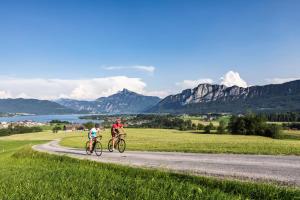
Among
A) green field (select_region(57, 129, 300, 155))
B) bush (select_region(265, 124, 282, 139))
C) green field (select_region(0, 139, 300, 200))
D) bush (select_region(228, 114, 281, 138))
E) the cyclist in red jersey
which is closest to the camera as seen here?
green field (select_region(0, 139, 300, 200))

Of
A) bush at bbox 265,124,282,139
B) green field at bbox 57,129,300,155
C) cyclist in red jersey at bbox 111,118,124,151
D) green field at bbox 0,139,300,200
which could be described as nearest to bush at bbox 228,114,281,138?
bush at bbox 265,124,282,139

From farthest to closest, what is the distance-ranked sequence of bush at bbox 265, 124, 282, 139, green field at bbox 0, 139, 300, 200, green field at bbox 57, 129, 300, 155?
bush at bbox 265, 124, 282, 139 < green field at bbox 57, 129, 300, 155 < green field at bbox 0, 139, 300, 200

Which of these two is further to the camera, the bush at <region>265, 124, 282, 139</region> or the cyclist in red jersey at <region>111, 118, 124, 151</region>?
the bush at <region>265, 124, 282, 139</region>

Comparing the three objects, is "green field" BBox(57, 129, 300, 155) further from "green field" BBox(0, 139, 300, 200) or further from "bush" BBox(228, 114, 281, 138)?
"bush" BBox(228, 114, 281, 138)

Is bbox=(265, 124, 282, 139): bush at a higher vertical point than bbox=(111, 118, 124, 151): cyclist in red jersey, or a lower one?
lower

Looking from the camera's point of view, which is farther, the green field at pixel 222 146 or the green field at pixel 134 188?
the green field at pixel 222 146

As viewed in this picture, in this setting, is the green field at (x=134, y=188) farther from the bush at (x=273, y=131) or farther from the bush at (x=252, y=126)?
the bush at (x=252, y=126)

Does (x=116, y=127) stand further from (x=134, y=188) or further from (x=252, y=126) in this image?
(x=252, y=126)

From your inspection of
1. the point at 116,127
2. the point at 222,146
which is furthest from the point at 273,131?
the point at 116,127

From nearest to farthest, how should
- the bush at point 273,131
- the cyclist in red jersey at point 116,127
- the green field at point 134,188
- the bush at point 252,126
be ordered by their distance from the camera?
the green field at point 134,188
the cyclist in red jersey at point 116,127
the bush at point 273,131
the bush at point 252,126

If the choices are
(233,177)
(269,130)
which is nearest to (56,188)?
(233,177)

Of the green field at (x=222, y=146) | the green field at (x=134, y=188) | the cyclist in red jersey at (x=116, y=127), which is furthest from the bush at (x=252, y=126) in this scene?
the green field at (x=134, y=188)

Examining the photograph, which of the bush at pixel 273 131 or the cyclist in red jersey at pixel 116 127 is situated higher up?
the cyclist in red jersey at pixel 116 127

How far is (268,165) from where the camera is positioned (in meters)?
17.0
